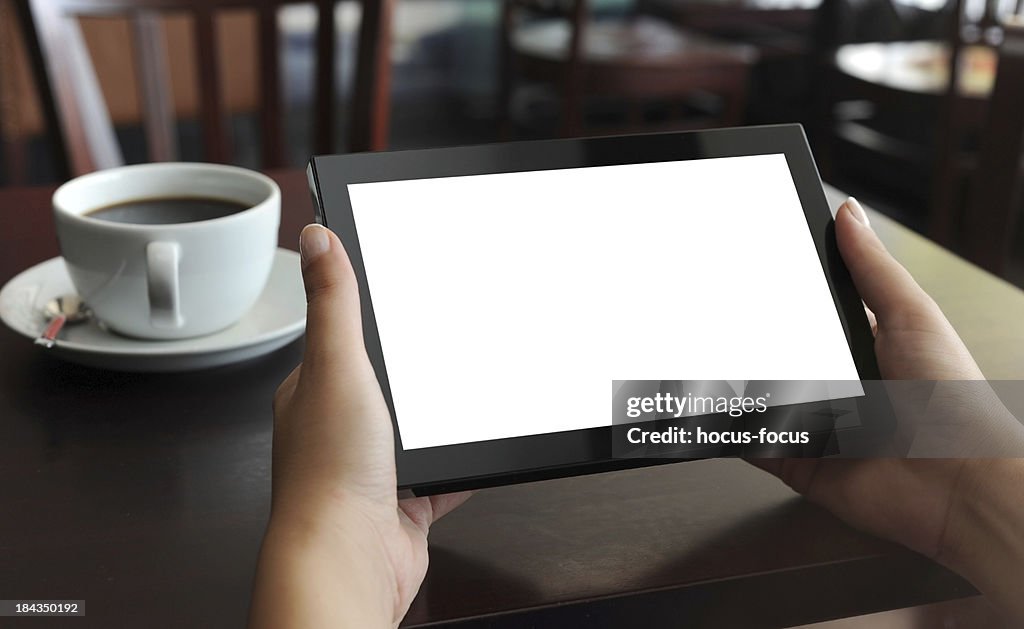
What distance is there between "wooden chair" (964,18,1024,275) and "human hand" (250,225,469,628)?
0.80m

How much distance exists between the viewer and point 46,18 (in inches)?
38.5

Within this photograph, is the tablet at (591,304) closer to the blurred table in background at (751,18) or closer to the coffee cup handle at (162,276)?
the coffee cup handle at (162,276)

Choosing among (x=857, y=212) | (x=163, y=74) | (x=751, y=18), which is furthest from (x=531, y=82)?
(x=857, y=212)

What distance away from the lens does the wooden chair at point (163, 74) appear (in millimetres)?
982

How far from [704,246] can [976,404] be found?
0.46ft

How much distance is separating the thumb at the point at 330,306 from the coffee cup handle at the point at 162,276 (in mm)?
149

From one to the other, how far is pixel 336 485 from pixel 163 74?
86cm

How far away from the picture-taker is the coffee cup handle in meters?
0.53

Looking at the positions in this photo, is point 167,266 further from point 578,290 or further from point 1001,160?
point 1001,160

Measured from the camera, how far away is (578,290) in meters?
0.44

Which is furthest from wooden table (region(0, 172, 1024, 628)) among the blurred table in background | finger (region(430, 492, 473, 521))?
the blurred table in background

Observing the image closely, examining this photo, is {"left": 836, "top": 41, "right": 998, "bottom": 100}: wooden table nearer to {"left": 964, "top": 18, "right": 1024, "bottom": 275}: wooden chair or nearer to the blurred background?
the blurred background

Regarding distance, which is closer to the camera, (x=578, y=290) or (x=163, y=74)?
(x=578, y=290)

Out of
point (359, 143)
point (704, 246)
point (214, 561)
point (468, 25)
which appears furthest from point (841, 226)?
point (468, 25)
